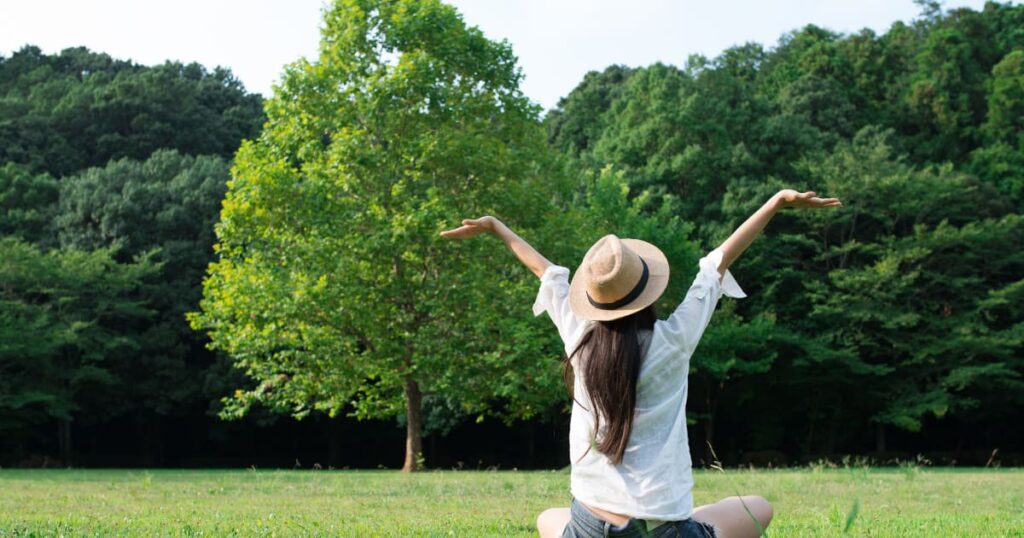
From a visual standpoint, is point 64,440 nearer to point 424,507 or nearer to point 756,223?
point 424,507

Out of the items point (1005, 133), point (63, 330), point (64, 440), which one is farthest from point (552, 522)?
point (1005, 133)

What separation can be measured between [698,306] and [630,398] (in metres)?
0.43

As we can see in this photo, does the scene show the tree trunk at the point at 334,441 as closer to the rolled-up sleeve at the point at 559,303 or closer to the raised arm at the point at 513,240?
the raised arm at the point at 513,240

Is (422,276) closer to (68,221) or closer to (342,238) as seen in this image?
(342,238)

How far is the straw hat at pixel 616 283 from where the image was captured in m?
3.50

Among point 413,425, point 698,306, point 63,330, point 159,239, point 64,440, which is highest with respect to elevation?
point 159,239

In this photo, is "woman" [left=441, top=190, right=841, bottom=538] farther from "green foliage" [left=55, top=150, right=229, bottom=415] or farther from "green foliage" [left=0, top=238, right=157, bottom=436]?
"green foliage" [left=55, top=150, right=229, bottom=415]

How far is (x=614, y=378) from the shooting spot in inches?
133

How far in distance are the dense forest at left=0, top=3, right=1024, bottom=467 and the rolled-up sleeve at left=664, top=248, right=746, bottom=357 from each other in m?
19.8

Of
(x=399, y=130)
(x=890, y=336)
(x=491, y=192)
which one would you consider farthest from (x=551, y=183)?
(x=890, y=336)

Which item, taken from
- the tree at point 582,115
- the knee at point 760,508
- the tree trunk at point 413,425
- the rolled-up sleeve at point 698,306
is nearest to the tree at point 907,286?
the tree at point 582,115

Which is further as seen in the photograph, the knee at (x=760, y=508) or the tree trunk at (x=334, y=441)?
the tree trunk at (x=334, y=441)

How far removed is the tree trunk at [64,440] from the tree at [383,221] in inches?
502

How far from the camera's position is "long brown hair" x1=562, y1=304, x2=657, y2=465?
338 cm
